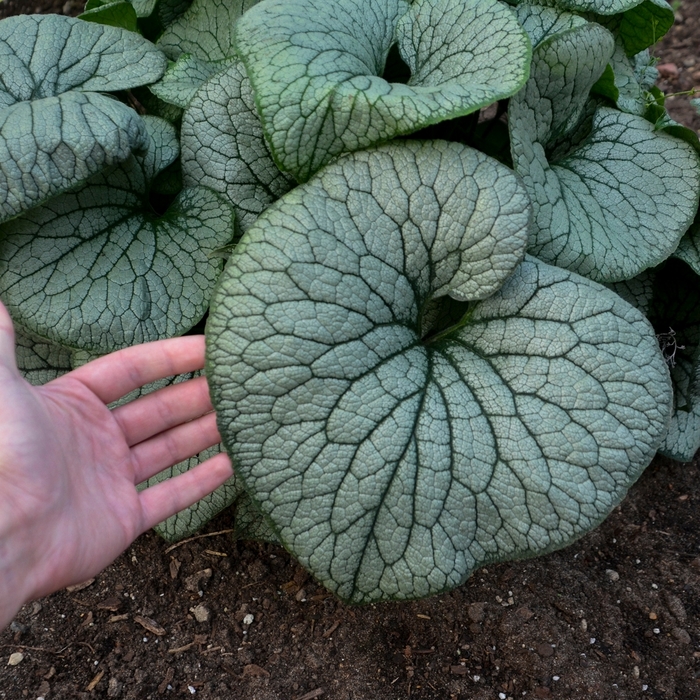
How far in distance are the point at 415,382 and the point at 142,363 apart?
638 millimetres

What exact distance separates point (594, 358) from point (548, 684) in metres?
0.94

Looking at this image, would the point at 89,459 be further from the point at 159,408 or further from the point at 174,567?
the point at 174,567

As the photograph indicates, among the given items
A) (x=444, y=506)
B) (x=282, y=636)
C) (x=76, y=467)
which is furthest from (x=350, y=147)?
(x=282, y=636)

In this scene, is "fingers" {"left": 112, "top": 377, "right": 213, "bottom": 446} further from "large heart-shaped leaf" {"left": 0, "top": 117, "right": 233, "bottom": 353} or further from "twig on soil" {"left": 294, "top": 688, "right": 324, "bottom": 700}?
"twig on soil" {"left": 294, "top": 688, "right": 324, "bottom": 700}

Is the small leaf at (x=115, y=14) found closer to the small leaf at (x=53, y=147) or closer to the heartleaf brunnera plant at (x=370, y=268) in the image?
the heartleaf brunnera plant at (x=370, y=268)

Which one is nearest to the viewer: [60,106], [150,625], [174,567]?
[60,106]

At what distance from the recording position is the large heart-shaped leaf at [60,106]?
144cm

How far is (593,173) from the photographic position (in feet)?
5.98

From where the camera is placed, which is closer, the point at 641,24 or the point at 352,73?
the point at 352,73

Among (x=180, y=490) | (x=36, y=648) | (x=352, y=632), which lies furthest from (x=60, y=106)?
(x=352, y=632)

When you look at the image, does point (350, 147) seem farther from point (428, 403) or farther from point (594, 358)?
point (594, 358)

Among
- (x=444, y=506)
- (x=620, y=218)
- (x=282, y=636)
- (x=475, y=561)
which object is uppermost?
(x=620, y=218)

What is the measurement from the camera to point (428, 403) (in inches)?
54.7

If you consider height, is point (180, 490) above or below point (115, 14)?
below
